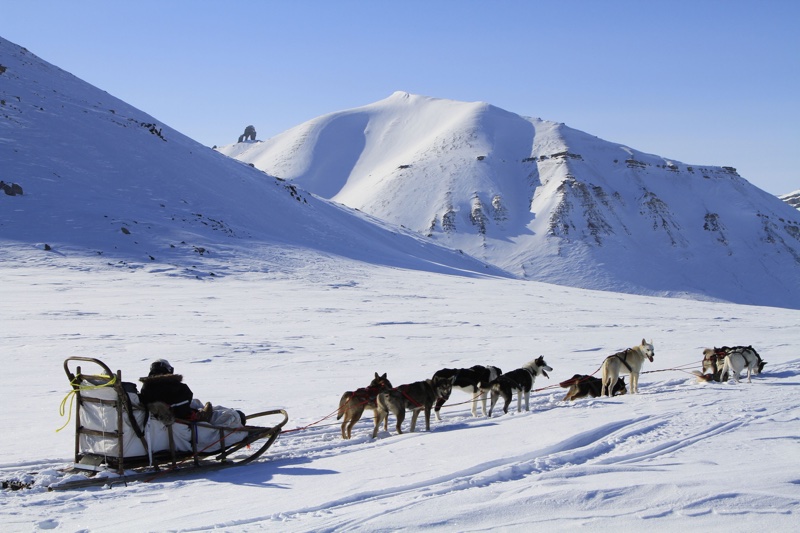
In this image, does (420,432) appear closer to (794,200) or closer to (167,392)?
(167,392)

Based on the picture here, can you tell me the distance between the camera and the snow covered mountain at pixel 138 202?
4275cm

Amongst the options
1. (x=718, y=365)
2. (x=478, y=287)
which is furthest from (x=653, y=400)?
(x=478, y=287)

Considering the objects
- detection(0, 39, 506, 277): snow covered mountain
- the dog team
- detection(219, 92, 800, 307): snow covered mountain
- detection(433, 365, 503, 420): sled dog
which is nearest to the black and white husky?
the dog team

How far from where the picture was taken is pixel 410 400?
10352mm

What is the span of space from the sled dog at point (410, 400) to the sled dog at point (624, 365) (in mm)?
3912

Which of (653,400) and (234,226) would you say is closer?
(653,400)

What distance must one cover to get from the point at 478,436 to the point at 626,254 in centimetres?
8751

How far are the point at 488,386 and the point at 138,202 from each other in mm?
45269

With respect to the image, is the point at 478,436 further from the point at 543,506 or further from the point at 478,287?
the point at 478,287

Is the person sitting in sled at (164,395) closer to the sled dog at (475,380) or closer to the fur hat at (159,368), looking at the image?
the fur hat at (159,368)

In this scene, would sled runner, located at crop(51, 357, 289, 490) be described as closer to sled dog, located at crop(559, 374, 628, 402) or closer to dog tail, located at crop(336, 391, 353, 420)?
dog tail, located at crop(336, 391, 353, 420)

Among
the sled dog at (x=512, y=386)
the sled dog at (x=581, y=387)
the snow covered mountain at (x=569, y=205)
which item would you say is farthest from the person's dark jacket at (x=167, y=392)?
the snow covered mountain at (x=569, y=205)

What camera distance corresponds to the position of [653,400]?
12.1 meters

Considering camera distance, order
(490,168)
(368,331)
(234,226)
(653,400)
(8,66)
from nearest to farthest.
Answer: (653,400)
(368,331)
(234,226)
(8,66)
(490,168)
